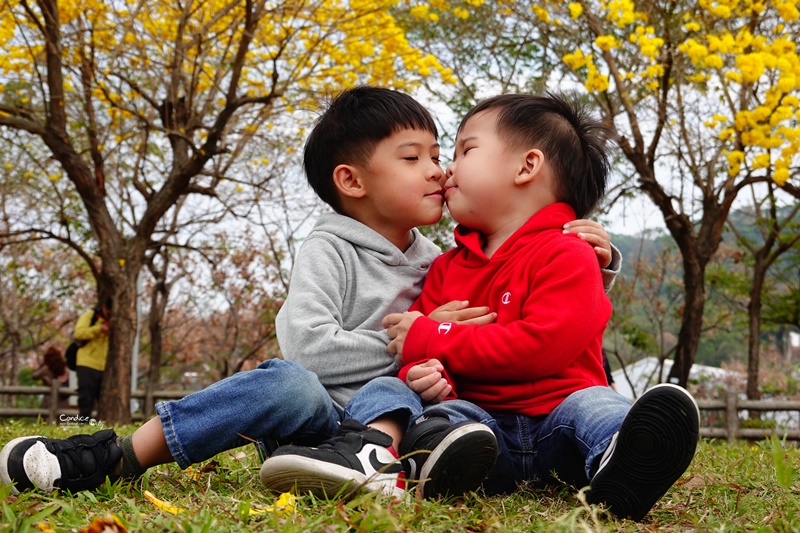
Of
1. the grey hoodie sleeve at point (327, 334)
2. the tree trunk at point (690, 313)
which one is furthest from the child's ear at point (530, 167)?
the tree trunk at point (690, 313)

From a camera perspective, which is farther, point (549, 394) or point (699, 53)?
point (699, 53)

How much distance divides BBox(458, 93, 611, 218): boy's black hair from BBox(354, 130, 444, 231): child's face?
0.17 m

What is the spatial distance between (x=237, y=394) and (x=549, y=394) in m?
0.75

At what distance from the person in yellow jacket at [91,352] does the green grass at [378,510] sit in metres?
7.03

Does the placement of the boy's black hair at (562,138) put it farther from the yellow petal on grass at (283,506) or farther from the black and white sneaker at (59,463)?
the black and white sneaker at (59,463)

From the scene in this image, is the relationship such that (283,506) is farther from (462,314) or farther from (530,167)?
(530,167)

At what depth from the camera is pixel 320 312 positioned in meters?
2.04

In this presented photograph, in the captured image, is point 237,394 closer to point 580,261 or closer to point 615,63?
point 580,261

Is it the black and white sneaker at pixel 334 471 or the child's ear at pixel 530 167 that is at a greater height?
the child's ear at pixel 530 167

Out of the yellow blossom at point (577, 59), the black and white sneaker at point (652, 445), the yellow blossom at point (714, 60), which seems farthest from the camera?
the yellow blossom at point (577, 59)

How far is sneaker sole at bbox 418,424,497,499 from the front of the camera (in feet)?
5.13

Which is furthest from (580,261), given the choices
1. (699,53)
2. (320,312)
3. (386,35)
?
(386,35)

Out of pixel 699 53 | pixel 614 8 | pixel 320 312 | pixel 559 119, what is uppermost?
pixel 614 8

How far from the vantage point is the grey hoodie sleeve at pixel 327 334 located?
199 cm
